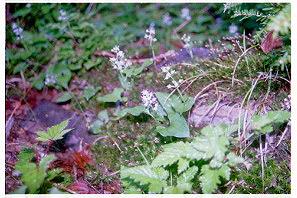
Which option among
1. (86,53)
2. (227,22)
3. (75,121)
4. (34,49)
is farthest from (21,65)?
(227,22)

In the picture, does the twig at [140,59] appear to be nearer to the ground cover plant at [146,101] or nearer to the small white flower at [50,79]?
the ground cover plant at [146,101]

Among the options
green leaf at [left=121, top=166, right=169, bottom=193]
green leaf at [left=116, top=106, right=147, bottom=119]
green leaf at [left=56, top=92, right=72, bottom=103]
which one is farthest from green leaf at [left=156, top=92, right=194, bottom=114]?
green leaf at [left=56, top=92, right=72, bottom=103]

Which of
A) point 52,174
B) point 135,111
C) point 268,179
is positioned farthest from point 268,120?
point 52,174

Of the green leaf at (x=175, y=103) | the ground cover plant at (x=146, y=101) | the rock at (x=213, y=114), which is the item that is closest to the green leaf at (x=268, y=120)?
the ground cover plant at (x=146, y=101)

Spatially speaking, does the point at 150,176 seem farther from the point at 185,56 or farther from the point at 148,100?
the point at 185,56

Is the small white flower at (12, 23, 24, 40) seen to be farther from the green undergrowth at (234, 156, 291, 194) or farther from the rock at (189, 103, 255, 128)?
the green undergrowth at (234, 156, 291, 194)
